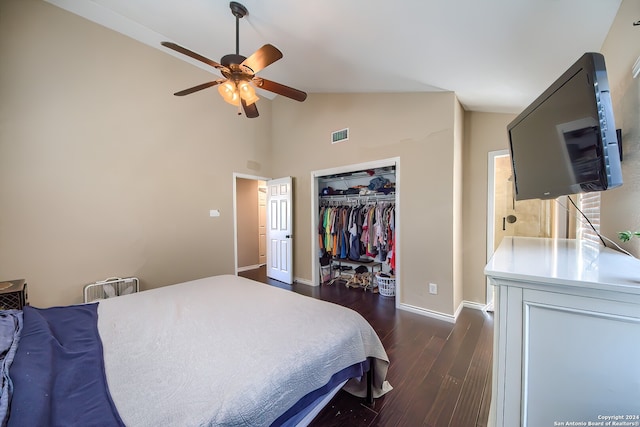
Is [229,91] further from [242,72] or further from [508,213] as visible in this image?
[508,213]

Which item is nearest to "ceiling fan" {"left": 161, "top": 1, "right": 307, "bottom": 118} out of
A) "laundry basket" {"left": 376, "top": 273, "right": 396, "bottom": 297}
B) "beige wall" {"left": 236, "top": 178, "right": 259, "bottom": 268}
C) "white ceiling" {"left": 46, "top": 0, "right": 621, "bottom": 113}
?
"white ceiling" {"left": 46, "top": 0, "right": 621, "bottom": 113}

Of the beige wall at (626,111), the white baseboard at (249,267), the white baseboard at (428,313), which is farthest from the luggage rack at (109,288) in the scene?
the beige wall at (626,111)

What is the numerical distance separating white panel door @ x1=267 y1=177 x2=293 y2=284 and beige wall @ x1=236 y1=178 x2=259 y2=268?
39.2 inches

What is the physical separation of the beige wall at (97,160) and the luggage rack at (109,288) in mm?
89

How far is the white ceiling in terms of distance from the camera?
4.35 ft

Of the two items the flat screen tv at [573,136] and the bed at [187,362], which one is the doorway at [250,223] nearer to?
the bed at [187,362]

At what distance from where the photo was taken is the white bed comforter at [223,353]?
0.76 m

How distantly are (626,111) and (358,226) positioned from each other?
8.94 ft

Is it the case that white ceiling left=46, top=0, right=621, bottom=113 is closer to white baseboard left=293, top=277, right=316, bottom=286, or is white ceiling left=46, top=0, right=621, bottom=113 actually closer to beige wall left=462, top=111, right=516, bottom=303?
beige wall left=462, top=111, right=516, bottom=303

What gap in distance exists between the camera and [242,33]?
241cm

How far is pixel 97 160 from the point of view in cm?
253

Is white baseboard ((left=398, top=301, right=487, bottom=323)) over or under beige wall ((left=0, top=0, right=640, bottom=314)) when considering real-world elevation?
under

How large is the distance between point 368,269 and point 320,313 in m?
2.67

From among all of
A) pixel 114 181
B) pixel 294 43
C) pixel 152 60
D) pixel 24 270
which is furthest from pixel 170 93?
pixel 24 270
